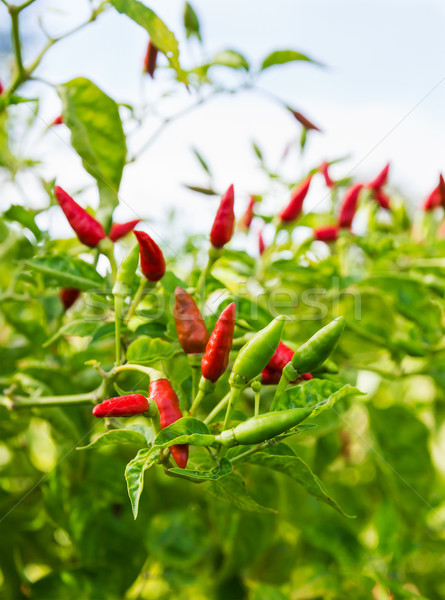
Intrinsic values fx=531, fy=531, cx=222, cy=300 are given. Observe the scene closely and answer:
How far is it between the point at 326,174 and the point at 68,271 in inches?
30.4

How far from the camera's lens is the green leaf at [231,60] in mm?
995

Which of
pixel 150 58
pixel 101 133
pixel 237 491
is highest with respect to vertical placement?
pixel 150 58

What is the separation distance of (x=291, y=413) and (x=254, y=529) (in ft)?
2.12

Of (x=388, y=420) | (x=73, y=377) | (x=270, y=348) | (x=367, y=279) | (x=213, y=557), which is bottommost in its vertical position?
(x=213, y=557)

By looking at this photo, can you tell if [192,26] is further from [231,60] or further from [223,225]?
[223,225]

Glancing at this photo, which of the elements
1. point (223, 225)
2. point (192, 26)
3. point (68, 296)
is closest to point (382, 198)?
point (192, 26)

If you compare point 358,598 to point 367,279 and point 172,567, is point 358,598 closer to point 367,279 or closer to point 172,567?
point 172,567

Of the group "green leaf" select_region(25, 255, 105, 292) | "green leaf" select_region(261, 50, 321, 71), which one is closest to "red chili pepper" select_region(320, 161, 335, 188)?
"green leaf" select_region(261, 50, 321, 71)

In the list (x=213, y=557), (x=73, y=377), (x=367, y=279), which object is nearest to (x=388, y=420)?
(x=367, y=279)

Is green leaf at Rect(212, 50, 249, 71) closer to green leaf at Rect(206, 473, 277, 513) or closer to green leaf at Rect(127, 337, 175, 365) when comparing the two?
green leaf at Rect(127, 337, 175, 365)

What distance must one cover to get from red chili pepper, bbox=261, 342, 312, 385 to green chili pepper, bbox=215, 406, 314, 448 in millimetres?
134

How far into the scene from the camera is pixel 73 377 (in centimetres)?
100

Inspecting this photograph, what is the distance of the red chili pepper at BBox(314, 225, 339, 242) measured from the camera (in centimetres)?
116

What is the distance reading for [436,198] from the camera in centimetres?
129
